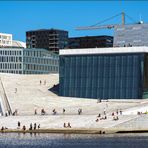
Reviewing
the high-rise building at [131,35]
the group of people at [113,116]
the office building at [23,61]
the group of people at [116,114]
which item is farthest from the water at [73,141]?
the office building at [23,61]

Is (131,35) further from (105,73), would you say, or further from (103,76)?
(103,76)

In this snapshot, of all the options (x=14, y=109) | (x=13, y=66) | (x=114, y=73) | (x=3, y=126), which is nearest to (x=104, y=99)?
(x=114, y=73)

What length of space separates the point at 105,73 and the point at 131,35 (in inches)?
650

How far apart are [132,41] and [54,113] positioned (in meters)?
37.5

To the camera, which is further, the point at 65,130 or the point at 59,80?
the point at 59,80

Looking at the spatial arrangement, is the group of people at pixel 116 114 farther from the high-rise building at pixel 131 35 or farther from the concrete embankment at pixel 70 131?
the high-rise building at pixel 131 35

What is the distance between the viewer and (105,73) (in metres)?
126

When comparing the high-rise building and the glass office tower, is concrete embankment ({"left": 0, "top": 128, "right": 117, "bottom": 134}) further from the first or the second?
the high-rise building

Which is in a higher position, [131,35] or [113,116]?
[131,35]

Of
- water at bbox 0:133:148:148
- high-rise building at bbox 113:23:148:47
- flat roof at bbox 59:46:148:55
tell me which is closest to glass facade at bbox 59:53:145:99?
flat roof at bbox 59:46:148:55

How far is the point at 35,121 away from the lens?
102438 millimetres

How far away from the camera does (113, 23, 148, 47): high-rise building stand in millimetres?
137500

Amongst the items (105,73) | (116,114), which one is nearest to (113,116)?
(116,114)

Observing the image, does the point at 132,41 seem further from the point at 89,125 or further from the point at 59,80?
the point at 89,125
